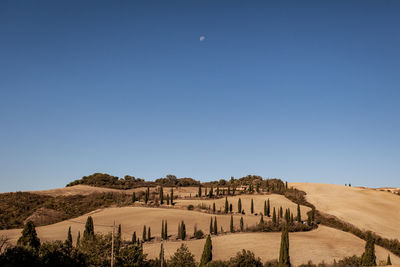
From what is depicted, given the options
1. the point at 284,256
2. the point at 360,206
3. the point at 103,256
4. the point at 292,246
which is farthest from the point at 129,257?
the point at 360,206

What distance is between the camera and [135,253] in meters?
45.6

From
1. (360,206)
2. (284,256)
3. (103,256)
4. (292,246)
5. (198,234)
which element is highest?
(360,206)

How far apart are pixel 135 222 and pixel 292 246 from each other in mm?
44851

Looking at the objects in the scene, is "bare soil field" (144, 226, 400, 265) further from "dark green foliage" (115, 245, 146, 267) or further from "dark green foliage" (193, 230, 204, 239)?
"dark green foliage" (115, 245, 146, 267)

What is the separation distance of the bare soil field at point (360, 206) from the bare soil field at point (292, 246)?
15911mm

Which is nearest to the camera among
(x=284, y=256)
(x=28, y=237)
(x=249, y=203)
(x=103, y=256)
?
(x=103, y=256)

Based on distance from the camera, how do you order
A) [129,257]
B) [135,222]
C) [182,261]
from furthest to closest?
[135,222], [182,261], [129,257]

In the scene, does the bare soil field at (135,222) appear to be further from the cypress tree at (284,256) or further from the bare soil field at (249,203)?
the cypress tree at (284,256)

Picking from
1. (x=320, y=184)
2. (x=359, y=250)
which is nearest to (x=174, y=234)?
(x=359, y=250)

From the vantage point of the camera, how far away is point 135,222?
320 ft

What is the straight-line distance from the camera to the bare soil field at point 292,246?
63125mm

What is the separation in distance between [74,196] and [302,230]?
94055mm

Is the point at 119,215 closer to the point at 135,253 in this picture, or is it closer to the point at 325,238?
the point at 325,238

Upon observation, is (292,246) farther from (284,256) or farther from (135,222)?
(135,222)
